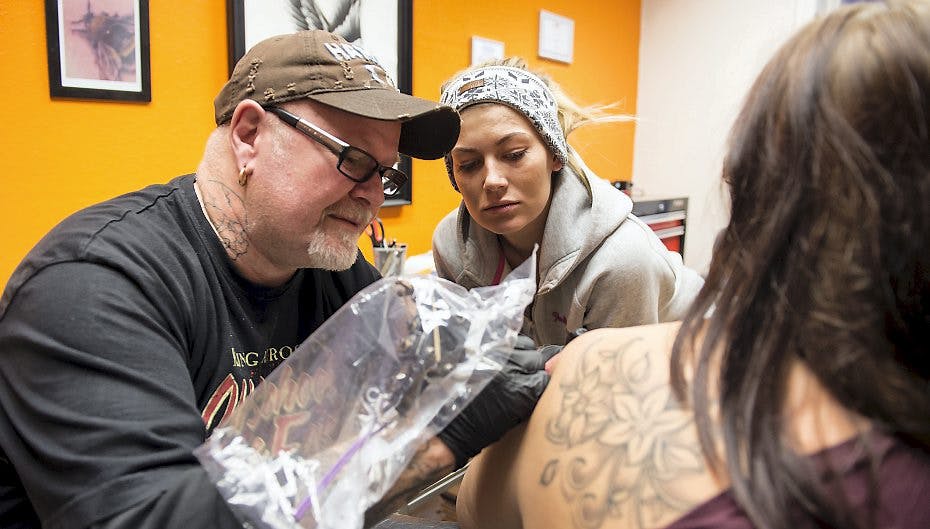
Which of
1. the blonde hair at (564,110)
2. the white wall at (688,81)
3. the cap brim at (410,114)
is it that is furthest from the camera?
the white wall at (688,81)

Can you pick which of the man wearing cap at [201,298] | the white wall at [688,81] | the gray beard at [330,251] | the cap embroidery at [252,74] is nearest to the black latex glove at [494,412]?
the man wearing cap at [201,298]

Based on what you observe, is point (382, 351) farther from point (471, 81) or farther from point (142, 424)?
point (471, 81)

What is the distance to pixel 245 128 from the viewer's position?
1.22 metres

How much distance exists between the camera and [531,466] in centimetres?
80

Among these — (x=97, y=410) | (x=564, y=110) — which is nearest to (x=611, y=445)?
(x=97, y=410)

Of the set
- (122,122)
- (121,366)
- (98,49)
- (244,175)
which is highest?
(98,49)

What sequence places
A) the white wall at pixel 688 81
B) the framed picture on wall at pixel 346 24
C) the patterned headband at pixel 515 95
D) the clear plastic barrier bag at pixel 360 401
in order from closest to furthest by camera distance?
the clear plastic barrier bag at pixel 360 401
the patterned headband at pixel 515 95
the framed picture on wall at pixel 346 24
the white wall at pixel 688 81

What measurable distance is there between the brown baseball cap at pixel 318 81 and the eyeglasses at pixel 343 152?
4 cm

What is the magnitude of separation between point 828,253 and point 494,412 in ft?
1.41

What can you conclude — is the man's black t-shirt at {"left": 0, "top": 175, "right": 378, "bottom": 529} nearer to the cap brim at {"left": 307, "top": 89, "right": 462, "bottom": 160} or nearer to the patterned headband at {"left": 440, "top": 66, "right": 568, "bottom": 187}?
the cap brim at {"left": 307, "top": 89, "right": 462, "bottom": 160}

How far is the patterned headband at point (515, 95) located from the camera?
1.55 m

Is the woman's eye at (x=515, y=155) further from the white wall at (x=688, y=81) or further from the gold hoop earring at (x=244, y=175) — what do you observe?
the white wall at (x=688, y=81)

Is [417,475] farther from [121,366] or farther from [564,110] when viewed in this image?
[564,110]

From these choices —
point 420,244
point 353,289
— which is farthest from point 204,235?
point 420,244
